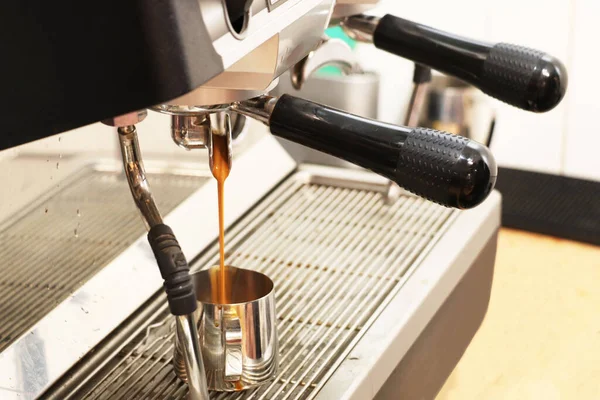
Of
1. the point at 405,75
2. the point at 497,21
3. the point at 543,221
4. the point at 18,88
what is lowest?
the point at 543,221

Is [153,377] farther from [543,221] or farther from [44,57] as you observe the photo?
[543,221]

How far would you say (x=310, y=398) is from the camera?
1.97 feet

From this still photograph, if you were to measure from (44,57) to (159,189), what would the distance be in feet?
1.66

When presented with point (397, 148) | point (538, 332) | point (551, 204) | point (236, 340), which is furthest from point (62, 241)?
point (551, 204)

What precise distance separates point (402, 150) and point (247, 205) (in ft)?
1.42

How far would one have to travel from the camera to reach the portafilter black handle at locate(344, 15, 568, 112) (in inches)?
24.8

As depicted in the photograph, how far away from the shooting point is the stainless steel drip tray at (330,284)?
631 mm

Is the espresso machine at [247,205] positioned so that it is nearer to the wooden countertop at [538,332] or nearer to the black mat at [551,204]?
the wooden countertop at [538,332]

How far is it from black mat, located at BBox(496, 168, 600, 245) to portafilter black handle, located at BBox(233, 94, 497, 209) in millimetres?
765

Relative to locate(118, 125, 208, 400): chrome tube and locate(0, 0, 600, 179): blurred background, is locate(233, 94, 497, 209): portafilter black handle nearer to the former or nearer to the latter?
locate(118, 125, 208, 400): chrome tube

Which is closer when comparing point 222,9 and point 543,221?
point 222,9

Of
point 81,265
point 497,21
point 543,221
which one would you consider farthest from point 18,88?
point 497,21

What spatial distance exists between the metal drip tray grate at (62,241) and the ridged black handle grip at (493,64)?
0.95ft

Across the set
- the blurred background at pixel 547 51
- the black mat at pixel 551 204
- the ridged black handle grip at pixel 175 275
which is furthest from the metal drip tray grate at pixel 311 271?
the blurred background at pixel 547 51
